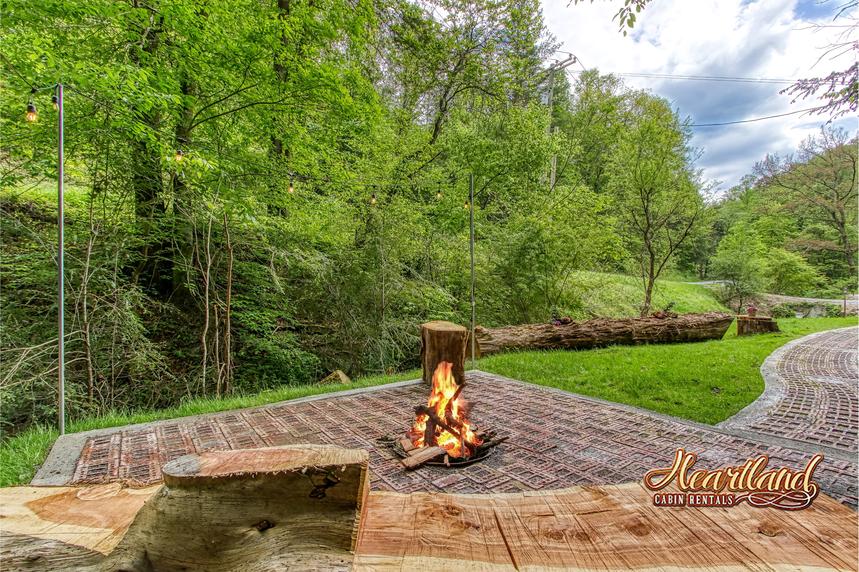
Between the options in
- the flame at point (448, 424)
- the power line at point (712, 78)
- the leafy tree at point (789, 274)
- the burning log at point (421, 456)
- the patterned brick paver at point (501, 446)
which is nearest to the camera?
the patterned brick paver at point (501, 446)

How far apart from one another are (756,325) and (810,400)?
5.77 m

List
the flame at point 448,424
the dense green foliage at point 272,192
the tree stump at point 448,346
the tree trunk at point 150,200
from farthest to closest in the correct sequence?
the tree trunk at point 150,200 < the tree stump at point 448,346 < the dense green foliage at point 272,192 < the flame at point 448,424

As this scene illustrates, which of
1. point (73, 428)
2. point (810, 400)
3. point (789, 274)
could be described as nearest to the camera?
point (73, 428)

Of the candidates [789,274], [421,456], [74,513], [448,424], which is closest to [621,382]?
[448,424]

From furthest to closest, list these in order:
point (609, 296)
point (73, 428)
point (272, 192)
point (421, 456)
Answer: point (609, 296) → point (272, 192) → point (73, 428) → point (421, 456)

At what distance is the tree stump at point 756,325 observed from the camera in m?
8.01

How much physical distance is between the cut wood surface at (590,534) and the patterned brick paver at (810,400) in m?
2.45

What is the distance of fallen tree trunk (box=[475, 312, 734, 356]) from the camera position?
19.7 ft

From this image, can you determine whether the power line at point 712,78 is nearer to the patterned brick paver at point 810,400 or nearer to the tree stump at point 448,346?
the patterned brick paver at point 810,400

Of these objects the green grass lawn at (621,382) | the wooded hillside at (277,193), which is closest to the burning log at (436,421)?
the green grass lawn at (621,382)

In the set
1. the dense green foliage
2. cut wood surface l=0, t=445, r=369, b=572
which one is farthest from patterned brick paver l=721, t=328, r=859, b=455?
the dense green foliage

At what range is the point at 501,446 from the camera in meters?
2.51

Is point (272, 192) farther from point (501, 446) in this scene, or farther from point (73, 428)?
point (501, 446)

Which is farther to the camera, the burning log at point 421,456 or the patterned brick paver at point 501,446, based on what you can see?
the burning log at point 421,456
